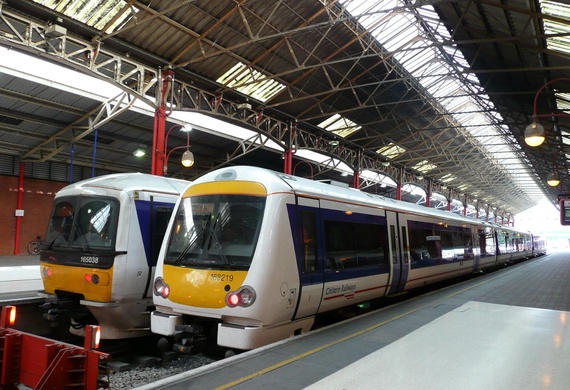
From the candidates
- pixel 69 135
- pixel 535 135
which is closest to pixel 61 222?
pixel 535 135

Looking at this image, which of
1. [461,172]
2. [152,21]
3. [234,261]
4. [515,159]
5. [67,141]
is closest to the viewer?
[234,261]

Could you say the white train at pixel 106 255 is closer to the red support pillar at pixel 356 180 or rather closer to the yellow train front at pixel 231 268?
the yellow train front at pixel 231 268

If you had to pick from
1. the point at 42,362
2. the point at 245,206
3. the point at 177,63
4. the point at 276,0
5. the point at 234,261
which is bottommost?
the point at 42,362

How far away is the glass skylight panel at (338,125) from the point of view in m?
22.8

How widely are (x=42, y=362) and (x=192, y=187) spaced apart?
10.6 feet

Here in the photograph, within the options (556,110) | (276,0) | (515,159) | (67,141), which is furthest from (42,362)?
(515,159)

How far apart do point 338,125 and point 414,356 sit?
19.8m

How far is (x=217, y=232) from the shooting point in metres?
5.95

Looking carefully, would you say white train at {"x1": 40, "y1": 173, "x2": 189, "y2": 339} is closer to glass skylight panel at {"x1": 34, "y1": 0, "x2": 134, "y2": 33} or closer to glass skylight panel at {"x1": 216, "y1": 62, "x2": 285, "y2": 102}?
glass skylight panel at {"x1": 34, "y1": 0, "x2": 134, "y2": 33}

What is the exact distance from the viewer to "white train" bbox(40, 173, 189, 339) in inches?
264

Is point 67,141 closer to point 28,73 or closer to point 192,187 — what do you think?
point 28,73

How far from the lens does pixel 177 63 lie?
14.6 meters

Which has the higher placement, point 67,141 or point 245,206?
point 67,141

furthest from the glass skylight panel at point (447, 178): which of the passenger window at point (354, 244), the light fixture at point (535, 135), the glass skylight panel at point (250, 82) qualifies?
the passenger window at point (354, 244)
